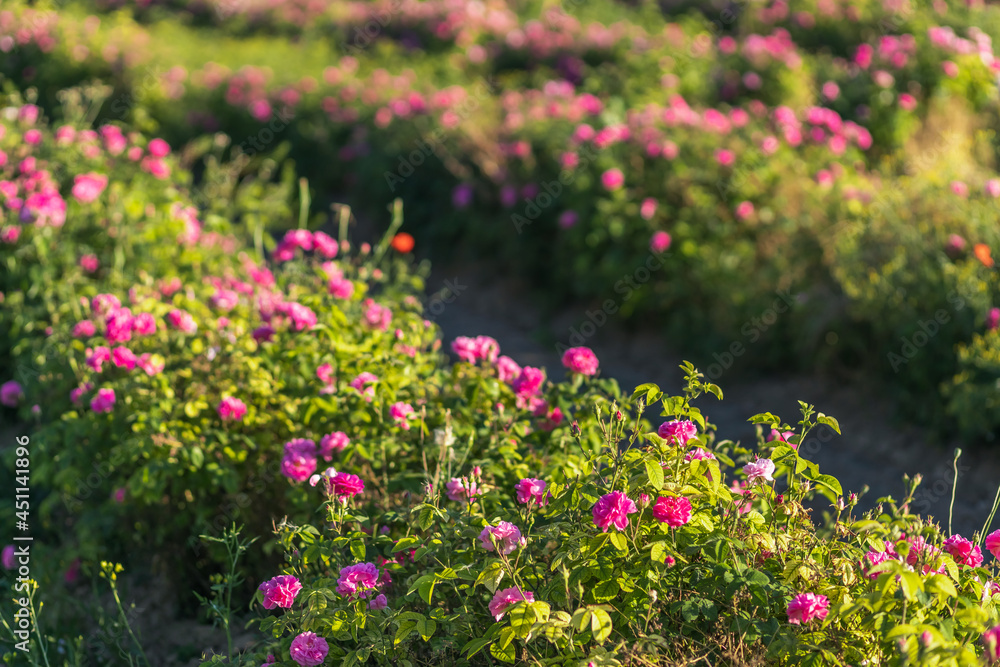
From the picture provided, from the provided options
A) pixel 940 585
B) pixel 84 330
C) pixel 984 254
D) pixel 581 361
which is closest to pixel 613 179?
pixel 984 254

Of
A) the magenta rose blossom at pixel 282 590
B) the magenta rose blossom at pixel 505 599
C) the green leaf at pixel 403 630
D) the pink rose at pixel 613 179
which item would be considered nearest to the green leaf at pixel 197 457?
the magenta rose blossom at pixel 282 590

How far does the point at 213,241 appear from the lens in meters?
4.96

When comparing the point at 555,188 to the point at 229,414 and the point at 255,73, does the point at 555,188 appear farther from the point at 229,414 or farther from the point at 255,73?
the point at 255,73

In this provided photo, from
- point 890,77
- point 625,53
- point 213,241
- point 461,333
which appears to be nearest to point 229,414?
point 213,241

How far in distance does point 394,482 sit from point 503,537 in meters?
0.86

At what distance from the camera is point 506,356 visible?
5.46m

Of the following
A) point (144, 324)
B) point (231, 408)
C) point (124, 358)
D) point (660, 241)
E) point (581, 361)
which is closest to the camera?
point (581, 361)

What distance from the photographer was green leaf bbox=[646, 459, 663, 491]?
6.41 ft

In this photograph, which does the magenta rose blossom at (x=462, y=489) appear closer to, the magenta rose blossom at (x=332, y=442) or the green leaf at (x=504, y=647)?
the green leaf at (x=504, y=647)

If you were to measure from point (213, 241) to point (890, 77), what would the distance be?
539cm

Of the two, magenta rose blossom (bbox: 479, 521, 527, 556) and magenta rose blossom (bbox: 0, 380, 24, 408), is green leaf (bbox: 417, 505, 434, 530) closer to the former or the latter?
magenta rose blossom (bbox: 479, 521, 527, 556)

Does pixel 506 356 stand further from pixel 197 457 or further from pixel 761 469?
pixel 761 469

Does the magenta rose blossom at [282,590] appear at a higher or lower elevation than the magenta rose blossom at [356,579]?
lower

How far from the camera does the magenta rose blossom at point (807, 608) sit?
1.91 metres
